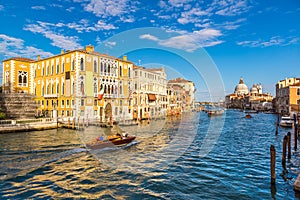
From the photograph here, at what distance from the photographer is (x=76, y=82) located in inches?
1099

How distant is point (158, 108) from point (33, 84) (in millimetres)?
24114

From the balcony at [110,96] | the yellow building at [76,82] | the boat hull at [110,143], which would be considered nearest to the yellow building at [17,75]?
the yellow building at [76,82]

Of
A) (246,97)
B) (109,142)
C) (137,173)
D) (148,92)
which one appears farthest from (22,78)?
(246,97)

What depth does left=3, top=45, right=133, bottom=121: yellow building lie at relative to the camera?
28406mm

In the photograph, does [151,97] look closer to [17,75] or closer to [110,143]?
[17,75]

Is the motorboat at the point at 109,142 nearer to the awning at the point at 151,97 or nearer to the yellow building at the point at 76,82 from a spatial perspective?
the yellow building at the point at 76,82

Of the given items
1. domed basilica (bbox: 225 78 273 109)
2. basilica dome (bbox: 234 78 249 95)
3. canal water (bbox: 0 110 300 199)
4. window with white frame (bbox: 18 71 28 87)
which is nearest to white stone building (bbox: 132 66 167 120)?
window with white frame (bbox: 18 71 28 87)

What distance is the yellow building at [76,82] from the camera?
2841 centimetres

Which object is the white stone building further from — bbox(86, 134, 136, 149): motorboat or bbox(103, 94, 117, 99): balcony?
bbox(86, 134, 136, 149): motorboat

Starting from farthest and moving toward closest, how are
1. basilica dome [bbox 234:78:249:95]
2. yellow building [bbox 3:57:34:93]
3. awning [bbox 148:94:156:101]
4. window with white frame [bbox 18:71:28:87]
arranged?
1. basilica dome [bbox 234:78:249:95]
2. awning [bbox 148:94:156:101]
3. window with white frame [bbox 18:71:28:87]
4. yellow building [bbox 3:57:34:93]

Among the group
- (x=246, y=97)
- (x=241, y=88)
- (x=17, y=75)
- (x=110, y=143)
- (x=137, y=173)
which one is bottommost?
(x=137, y=173)

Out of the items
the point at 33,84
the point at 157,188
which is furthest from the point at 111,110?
the point at 157,188

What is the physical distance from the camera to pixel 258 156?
46.7 feet

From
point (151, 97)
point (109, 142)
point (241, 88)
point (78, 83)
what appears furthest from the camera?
point (241, 88)
